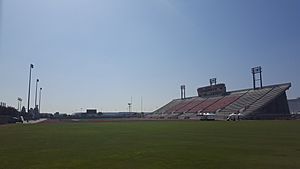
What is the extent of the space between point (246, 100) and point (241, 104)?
280 cm

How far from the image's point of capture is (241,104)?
367 feet

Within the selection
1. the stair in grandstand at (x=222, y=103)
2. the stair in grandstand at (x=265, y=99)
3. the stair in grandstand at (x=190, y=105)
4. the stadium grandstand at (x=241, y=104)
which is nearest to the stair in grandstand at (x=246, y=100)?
the stadium grandstand at (x=241, y=104)

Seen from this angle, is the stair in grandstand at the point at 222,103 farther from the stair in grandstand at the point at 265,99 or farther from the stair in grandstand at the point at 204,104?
the stair in grandstand at the point at 265,99

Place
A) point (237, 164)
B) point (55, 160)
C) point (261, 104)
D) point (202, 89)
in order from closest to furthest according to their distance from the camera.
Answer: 1. point (237, 164)
2. point (55, 160)
3. point (261, 104)
4. point (202, 89)

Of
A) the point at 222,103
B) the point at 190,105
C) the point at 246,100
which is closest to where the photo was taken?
the point at 246,100

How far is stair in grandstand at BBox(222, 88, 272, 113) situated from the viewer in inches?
4296

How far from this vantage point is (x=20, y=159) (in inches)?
572

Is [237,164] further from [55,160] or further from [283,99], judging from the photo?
[283,99]

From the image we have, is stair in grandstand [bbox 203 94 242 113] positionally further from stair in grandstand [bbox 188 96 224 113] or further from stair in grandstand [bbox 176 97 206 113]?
stair in grandstand [bbox 176 97 206 113]

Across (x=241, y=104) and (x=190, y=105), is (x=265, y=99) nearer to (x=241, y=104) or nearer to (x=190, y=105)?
(x=241, y=104)

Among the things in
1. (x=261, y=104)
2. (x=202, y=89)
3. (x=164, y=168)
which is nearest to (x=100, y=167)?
(x=164, y=168)

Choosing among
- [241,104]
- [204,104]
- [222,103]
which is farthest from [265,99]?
[204,104]

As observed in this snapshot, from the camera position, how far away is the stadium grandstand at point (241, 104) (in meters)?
99.1

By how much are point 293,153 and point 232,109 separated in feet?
322
